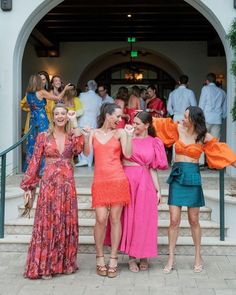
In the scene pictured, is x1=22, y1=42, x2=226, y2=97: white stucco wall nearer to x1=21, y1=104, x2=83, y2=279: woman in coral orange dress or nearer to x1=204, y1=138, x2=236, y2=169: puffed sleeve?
x1=204, y1=138, x2=236, y2=169: puffed sleeve

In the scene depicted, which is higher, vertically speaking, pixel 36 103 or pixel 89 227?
pixel 36 103

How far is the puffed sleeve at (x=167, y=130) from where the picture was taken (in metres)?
5.55

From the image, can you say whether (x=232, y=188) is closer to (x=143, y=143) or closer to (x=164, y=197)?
(x=164, y=197)

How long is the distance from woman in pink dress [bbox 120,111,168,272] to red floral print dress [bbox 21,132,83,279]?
0.54 meters

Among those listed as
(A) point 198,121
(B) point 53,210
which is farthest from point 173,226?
(B) point 53,210

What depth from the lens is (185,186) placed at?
213 inches

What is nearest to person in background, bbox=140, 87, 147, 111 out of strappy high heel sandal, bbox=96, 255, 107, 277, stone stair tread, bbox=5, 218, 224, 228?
stone stair tread, bbox=5, 218, 224, 228

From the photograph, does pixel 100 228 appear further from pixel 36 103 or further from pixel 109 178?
pixel 36 103

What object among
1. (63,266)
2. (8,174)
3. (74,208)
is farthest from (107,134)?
(8,174)

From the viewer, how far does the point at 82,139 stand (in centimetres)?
536

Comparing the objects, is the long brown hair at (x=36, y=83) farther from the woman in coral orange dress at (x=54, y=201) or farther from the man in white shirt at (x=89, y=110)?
the woman in coral orange dress at (x=54, y=201)

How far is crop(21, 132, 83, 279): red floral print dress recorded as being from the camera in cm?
525

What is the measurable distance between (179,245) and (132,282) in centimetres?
110

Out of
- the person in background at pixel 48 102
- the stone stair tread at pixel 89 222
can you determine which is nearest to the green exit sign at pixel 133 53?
the person in background at pixel 48 102
